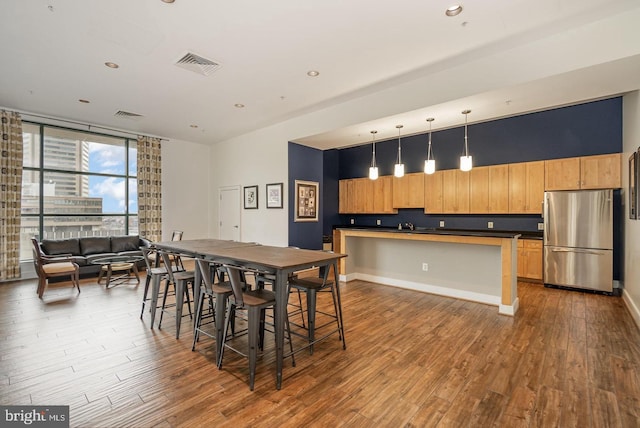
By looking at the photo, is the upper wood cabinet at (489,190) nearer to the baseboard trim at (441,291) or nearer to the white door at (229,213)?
the baseboard trim at (441,291)

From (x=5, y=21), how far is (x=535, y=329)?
6.35 meters

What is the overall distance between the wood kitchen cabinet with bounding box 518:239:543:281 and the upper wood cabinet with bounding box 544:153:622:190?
1042 millimetres

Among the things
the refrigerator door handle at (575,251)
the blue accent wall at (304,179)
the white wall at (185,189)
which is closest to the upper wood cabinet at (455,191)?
the refrigerator door handle at (575,251)

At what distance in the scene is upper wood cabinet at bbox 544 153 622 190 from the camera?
4.73 m

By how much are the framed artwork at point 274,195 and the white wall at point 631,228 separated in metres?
5.43

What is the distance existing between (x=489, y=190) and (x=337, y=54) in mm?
4257

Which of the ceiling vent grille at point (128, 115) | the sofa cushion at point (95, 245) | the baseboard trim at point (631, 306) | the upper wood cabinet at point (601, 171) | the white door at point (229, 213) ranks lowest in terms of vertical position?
the baseboard trim at point (631, 306)

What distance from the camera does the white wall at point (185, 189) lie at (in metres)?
7.58

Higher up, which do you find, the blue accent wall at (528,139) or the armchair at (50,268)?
the blue accent wall at (528,139)

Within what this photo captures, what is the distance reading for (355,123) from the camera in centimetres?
490

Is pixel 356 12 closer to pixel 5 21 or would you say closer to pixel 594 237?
pixel 5 21

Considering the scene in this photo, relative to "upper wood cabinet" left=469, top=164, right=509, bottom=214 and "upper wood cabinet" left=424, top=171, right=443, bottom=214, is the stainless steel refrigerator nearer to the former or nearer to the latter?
"upper wood cabinet" left=469, top=164, right=509, bottom=214

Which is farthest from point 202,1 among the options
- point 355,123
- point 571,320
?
point 571,320

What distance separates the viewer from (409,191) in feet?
23.1
